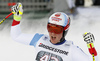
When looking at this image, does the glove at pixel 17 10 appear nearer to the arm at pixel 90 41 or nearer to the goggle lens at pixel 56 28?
the goggle lens at pixel 56 28

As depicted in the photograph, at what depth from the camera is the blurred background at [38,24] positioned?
4.42 m

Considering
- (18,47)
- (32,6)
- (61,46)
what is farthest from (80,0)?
(61,46)

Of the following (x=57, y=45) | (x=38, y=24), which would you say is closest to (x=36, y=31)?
(x=38, y=24)

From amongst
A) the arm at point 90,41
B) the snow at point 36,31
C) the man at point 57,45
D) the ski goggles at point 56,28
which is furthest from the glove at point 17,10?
the snow at point 36,31

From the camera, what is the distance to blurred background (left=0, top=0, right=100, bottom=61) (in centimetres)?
442

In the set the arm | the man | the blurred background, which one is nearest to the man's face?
the man

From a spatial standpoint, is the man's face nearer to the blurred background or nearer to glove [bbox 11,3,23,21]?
glove [bbox 11,3,23,21]

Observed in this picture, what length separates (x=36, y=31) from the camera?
600 centimetres

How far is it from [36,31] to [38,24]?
0.94m

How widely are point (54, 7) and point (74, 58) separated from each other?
641 cm

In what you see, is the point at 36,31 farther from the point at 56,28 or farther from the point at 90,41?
the point at 90,41

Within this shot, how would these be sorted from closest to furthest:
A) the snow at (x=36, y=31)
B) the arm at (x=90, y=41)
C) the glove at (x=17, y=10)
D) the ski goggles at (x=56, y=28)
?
the arm at (x=90, y=41), the ski goggles at (x=56, y=28), the glove at (x=17, y=10), the snow at (x=36, y=31)

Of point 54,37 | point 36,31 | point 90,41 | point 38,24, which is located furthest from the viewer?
point 38,24

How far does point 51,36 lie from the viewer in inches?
91.7
